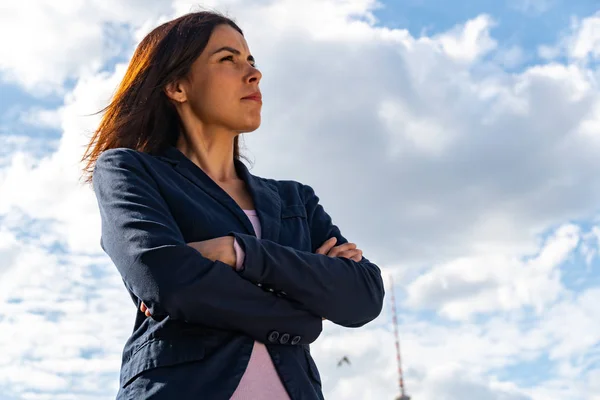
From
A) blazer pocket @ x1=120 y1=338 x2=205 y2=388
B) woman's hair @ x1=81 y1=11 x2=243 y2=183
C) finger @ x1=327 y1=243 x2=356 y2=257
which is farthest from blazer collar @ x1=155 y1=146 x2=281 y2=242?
blazer pocket @ x1=120 y1=338 x2=205 y2=388

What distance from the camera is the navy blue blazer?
384 cm

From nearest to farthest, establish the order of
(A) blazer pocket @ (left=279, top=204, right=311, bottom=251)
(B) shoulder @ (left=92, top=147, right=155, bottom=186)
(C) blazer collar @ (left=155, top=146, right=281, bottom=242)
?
(B) shoulder @ (left=92, top=147, right=155, bottom=186) < (C) blazer collar @ (left=155, top=146, right=281, bottom=242) < (A) blazer pocket @ (left=279, top=204, right=311, bottom=251)

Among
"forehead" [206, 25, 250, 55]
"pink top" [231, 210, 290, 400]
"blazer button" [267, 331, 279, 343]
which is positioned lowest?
"pink top" [231, 210, 290, 400]

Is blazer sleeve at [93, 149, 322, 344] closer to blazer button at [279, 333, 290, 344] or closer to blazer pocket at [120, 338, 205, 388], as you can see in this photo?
blazer button at [279, 333, 290, 344]

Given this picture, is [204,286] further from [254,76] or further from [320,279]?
[254,76]

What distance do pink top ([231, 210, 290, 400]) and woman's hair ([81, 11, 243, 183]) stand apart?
1.25 meters

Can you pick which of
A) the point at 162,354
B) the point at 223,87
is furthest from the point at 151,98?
the point at 162,354

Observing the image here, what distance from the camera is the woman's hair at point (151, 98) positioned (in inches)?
194

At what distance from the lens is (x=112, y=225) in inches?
166

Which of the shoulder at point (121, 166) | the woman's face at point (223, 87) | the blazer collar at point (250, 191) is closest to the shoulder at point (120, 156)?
the shoulder at point (121, 166)

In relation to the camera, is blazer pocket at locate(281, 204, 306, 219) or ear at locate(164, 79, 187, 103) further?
ear at locate(164, 79, 187, 103)

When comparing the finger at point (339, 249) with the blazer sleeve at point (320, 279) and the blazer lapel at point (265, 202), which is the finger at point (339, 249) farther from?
the blazer lapel at point (265, 202)

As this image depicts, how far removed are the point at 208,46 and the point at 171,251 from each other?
1.56 m

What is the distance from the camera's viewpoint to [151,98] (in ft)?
16.3
